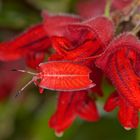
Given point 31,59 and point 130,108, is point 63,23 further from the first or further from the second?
point 130,108

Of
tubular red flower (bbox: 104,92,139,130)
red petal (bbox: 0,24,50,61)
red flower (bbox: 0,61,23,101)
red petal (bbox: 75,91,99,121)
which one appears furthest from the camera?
red flower (bbox: 0,61,23,101)

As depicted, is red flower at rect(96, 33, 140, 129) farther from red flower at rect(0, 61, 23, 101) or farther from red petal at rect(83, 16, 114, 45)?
red flower at rect(0, 61, 23, 101)

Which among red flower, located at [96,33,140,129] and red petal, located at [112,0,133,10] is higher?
red petal, located at [112,0,133,10]

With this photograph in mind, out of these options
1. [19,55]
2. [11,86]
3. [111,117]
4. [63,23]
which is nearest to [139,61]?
[63,23]

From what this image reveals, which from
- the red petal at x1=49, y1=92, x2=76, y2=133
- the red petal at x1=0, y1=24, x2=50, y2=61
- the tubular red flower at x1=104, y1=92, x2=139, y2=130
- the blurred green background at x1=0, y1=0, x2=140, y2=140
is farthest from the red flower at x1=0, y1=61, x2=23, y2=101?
the tubular red flower at x1=104, y1=92, x2=139, y2=130

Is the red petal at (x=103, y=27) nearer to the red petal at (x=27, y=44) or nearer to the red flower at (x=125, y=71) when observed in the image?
the red flower at (x=125, y=71)

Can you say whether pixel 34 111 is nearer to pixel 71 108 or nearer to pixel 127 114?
pixel 71 108
